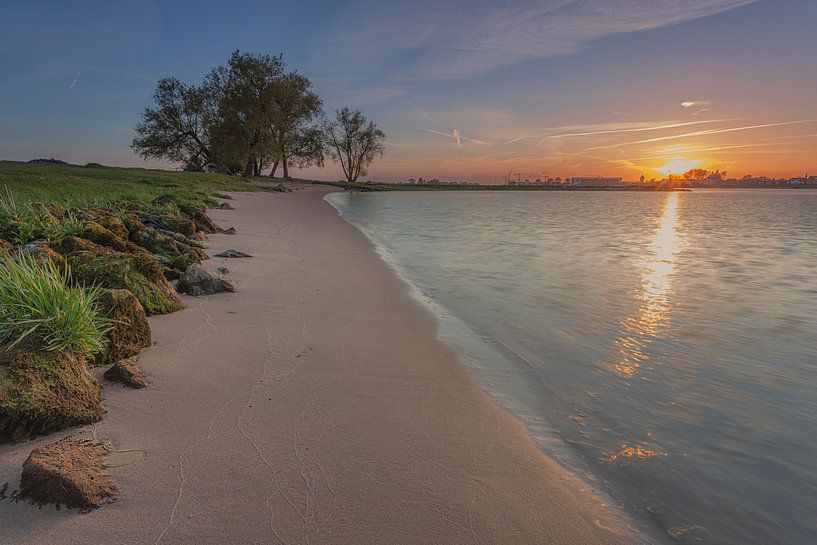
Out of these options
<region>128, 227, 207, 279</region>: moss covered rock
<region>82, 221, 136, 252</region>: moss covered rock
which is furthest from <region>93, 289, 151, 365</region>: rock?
<region>82, 221, 136, 252</region>: moss covered rock

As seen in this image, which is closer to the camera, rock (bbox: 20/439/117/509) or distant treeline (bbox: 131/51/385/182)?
rock (bbox: 20/439/117/509)

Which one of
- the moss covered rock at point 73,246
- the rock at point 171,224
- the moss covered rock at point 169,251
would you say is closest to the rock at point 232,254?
the moss covered rock at point 169,251

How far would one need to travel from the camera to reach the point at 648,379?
458 cm

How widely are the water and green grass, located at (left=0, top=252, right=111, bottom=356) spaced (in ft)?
11.5

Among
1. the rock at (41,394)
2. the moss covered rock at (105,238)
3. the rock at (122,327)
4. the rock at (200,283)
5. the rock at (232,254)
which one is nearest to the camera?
the rock at (41,394)

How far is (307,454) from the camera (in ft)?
9.01

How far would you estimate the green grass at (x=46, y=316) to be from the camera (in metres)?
2.94

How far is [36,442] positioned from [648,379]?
5.21m

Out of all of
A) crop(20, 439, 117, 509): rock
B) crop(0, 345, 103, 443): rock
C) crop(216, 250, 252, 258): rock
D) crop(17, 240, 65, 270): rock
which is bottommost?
crop(20, 439, 117, 509): rock

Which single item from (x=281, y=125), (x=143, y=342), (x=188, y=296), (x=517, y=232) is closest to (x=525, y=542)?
(x=143, y=342)

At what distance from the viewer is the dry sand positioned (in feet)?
7.10

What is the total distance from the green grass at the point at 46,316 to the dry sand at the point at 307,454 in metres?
0.45

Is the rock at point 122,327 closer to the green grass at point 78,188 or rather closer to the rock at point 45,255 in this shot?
the rock at point 45,255

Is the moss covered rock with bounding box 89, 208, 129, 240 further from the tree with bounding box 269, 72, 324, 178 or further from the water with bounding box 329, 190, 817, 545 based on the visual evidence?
the tree with bounding box 269, 72, 324, 178
